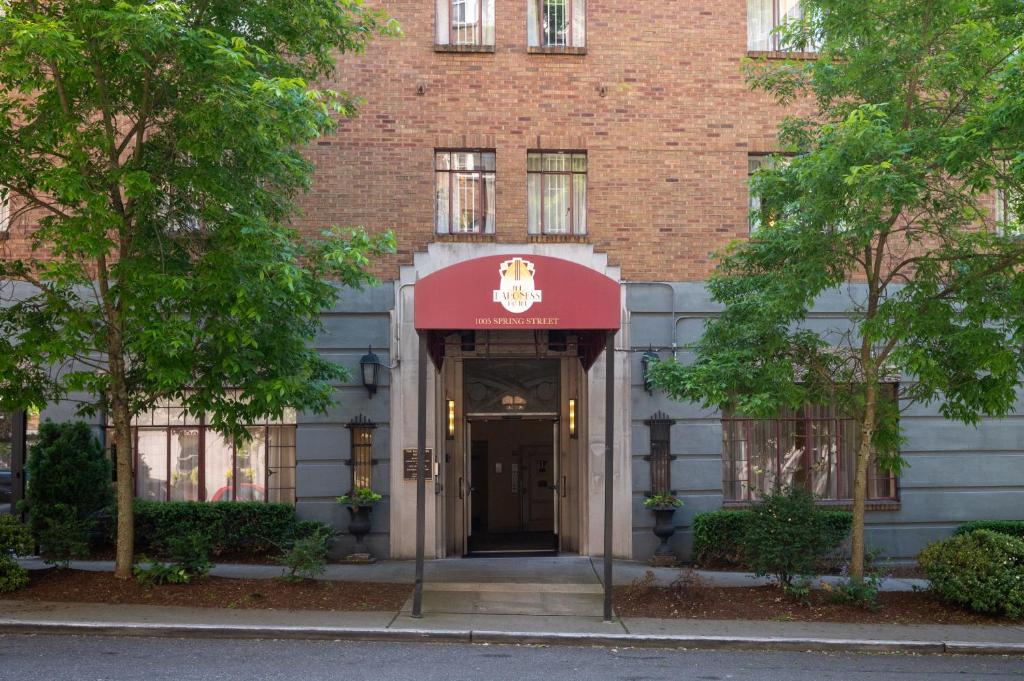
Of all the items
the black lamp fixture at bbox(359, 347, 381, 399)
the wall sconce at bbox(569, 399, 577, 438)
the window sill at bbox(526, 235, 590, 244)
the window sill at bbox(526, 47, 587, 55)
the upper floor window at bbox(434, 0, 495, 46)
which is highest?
the upper floor window at bbox(434, 0, 495, 46)

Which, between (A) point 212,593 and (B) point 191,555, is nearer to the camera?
(A) point 212,593

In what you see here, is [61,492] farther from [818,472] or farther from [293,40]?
[818,472]

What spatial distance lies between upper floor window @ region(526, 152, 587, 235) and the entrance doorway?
13.1ft

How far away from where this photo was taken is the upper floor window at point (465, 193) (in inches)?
594

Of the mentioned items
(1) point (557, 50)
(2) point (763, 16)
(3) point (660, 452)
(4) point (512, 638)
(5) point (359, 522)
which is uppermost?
(2) point (763, 16)

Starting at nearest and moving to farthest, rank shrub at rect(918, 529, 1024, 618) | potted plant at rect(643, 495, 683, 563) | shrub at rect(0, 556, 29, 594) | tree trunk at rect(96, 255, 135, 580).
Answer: shrub at rect(918, 529, 1024, 618)
tree trunk at rect(96, 255, 135, 580)
shrub at rect(0, 556, 29, 594)
potted plant at rect(643, 495, 683, 563)

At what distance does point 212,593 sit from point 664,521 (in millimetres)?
6774

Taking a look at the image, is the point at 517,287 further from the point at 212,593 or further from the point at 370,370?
the point at 212,593

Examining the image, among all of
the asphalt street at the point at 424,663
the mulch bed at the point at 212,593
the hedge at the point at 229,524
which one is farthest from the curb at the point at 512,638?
the hedge at the point at 229,524

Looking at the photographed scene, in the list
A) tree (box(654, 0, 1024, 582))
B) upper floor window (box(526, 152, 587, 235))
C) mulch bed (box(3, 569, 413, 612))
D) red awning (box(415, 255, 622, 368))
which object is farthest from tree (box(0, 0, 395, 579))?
tree (box(654, 0, 1024, 582))

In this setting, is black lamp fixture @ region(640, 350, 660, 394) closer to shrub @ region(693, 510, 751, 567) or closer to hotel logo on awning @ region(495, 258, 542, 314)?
shrub @ region(693, 510, 751, 567)

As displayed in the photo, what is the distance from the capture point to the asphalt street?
27.9ft

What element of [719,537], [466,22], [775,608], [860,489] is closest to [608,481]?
[775,608]

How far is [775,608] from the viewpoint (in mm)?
11328
